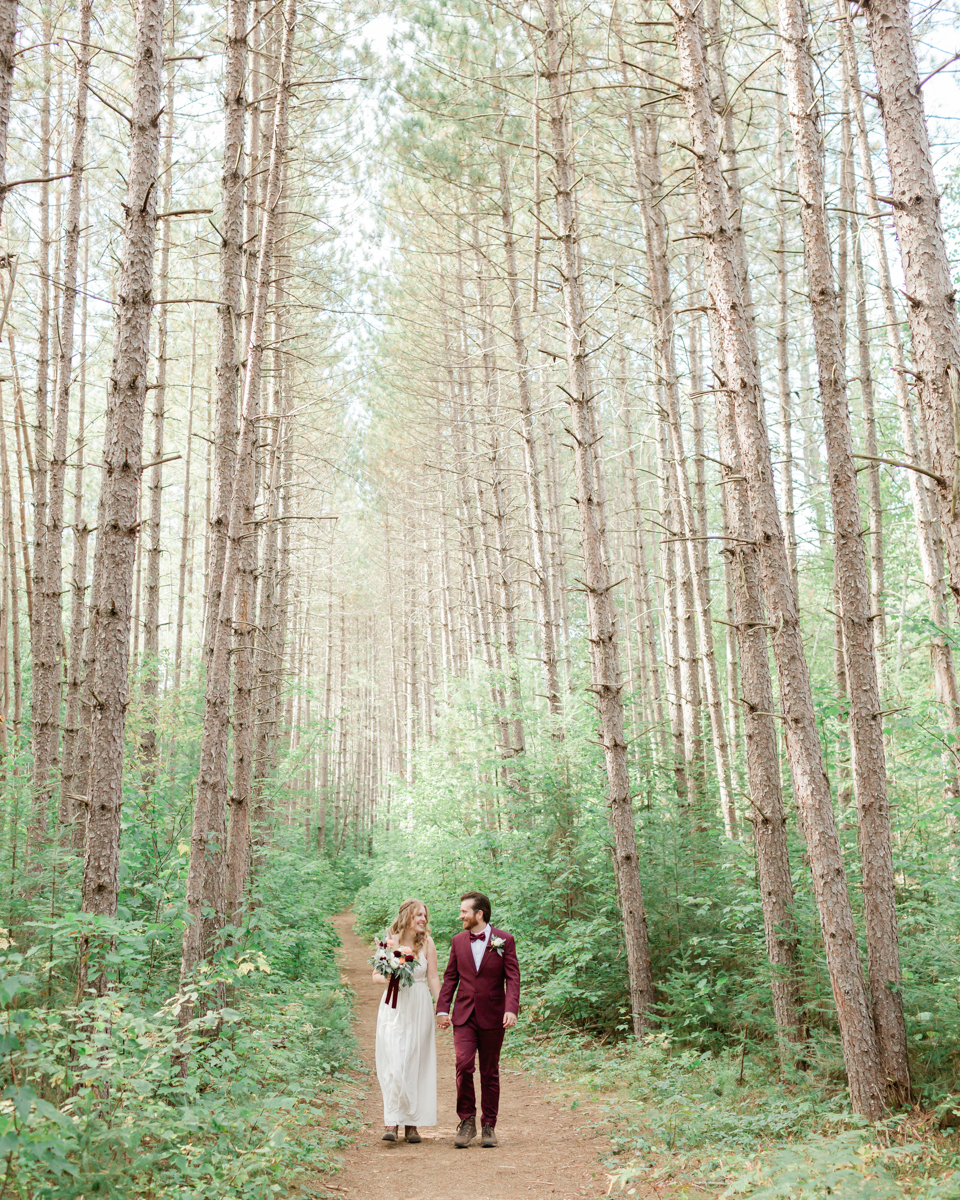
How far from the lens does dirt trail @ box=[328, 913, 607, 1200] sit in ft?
15.4

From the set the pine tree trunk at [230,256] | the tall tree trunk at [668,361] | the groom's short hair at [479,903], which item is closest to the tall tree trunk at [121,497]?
the pine tree trunk at [230,256]

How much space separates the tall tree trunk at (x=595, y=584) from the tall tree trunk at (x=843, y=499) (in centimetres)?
238

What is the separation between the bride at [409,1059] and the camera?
5.77 metres

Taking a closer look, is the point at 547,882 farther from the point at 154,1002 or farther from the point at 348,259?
the point at 348,259

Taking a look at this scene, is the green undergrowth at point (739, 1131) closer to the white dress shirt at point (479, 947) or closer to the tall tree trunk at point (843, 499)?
the tall tree trunk at point (843, 499)

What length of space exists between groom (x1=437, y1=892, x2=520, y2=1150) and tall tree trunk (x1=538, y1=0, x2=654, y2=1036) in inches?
80.6

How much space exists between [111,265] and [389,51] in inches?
214

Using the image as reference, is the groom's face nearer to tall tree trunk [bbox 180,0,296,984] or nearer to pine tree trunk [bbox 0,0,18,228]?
tall tree trunk [bbox 180,0,296,984]

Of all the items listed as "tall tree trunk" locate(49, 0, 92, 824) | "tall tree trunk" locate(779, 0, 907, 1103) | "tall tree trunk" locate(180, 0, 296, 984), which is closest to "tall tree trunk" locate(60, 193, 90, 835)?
"tall tree trunk" locate(49, 0, 92, 824)

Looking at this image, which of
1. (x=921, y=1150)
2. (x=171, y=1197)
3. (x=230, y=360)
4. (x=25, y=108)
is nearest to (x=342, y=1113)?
(x=171, y=1197)

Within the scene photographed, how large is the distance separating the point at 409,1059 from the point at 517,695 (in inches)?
287

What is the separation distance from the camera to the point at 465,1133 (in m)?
5.59

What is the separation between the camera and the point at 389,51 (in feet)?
33.9

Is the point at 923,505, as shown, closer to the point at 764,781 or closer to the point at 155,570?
the point at 764,781
